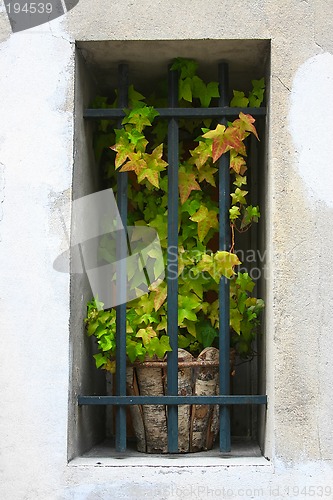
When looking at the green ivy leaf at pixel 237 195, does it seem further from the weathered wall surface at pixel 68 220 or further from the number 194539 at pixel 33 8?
the number 194539 at pixel 33 8

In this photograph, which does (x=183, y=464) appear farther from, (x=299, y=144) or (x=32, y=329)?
(x=299, y=144)

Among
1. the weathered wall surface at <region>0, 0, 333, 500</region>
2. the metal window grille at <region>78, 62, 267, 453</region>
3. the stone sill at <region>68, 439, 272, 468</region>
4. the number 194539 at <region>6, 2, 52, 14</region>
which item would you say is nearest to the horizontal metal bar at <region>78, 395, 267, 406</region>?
the metal window grille at <region>78, 62, 267, 453</region>

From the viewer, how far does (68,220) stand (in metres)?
3.19

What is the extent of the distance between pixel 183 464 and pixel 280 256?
2.88 feet

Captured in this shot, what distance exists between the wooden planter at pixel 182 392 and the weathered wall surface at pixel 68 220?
0.93ft

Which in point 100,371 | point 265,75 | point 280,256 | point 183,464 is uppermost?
point 265,75

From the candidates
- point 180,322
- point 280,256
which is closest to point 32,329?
point 180,322

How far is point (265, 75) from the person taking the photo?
11.3 ft

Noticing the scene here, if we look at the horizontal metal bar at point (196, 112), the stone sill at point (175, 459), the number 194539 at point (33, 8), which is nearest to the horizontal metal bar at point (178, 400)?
the stone sill at point (175, 459)

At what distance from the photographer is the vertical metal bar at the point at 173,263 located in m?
3.27

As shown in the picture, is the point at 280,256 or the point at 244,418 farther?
the point at 244,418

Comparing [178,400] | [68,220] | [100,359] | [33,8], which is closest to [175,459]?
[178,400]

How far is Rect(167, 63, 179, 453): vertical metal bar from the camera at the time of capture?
3.27 meters

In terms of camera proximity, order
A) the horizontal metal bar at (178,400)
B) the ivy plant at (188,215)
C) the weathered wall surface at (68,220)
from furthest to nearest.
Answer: the ivy plant at (188,215), the horizontal metal bar at (178,400), the weathered wall surface at (68,220)
